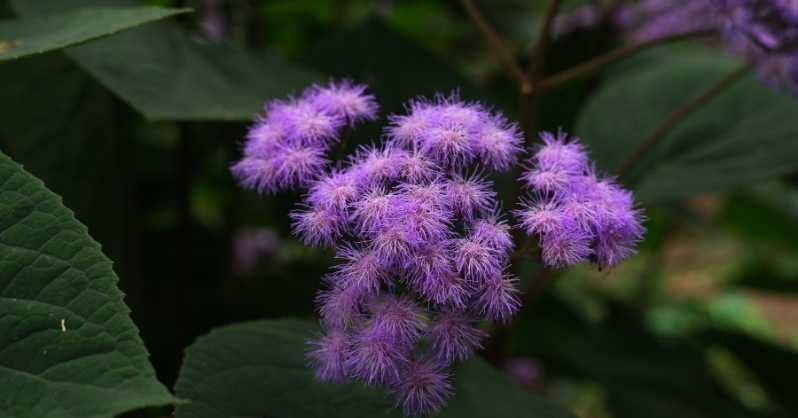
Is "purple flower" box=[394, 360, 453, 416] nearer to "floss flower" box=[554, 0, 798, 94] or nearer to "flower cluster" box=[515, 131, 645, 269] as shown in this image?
"flower cluster" box=[515, 131, 645, 269]

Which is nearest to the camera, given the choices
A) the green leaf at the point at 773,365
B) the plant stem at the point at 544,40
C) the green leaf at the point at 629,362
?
the plant stem at the point at 544,40

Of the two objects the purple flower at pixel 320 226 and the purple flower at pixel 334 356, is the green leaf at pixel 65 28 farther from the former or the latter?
the purple flower at pixel 334 356

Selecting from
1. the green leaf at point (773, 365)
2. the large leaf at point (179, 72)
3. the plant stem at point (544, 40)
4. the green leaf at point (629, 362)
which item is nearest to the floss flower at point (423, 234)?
the large leaf at point (179, 72)

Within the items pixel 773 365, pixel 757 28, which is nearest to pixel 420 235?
pixel 757 28

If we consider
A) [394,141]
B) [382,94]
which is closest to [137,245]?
[382,94]

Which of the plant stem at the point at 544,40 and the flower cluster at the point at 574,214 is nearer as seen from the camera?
the flower cluster at the point at 574,214

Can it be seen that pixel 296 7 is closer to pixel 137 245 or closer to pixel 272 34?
pixel 272 34

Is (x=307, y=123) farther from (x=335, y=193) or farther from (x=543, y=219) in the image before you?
(x=543, y=219)
